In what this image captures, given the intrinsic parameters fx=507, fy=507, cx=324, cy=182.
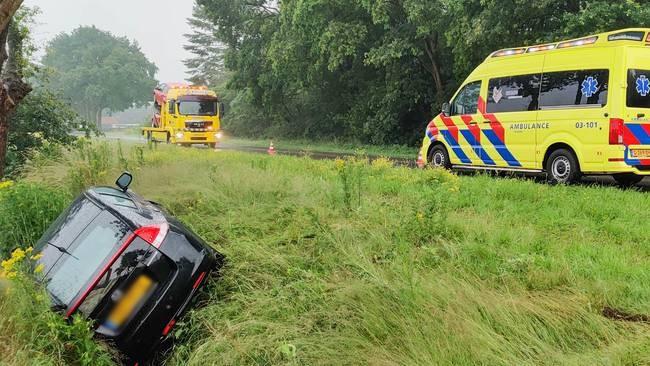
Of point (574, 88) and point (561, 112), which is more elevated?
point (574, 88)

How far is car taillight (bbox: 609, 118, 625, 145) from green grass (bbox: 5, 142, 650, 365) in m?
1.26

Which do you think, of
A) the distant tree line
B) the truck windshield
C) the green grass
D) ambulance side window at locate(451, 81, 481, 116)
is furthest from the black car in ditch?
the truck windshield

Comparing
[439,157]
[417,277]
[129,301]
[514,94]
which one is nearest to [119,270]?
[129,301]

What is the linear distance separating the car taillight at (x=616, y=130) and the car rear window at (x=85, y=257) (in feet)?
24.5

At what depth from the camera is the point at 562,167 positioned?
8.96 metres

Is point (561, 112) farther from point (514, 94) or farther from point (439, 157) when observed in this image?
point (439, 157)

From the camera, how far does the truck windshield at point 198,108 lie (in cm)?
2345

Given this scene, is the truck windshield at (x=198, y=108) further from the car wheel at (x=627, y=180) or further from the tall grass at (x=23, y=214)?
the car wheel at (x=627, y=180)

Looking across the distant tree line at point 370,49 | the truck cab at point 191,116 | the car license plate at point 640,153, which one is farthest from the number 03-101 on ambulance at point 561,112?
the truck cab at point 191,116

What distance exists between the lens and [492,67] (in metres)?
10.4

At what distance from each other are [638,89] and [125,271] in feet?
26.7

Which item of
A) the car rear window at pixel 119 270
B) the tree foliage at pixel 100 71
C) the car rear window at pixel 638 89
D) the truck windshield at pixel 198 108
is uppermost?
the tree foliage at pixel 100 71

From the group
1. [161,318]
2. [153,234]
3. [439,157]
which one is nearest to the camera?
[161,318]

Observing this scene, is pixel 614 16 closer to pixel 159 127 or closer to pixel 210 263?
pixel 210 263
